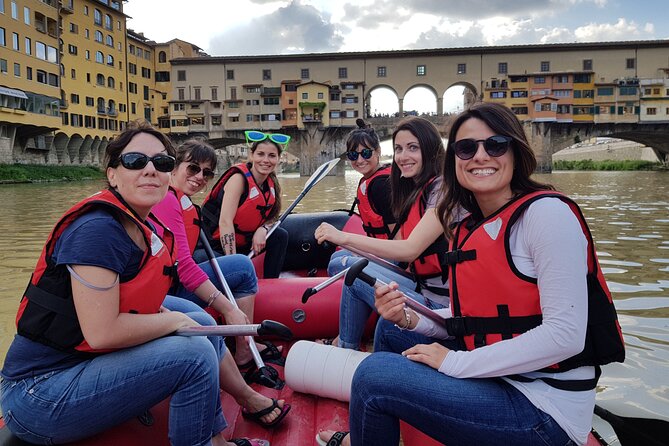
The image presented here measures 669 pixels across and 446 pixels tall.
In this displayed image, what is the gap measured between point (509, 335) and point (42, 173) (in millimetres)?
29997

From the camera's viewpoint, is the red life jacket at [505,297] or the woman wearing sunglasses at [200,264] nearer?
the red life jacket at [505,297]

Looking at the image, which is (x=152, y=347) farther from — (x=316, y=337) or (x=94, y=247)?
(x=316, y=337)

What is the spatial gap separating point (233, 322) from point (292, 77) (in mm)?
38174

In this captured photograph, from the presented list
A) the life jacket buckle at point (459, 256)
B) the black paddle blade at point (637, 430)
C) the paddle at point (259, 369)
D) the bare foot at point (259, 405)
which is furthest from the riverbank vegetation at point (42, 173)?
the black paddle blade at point (637, 430)

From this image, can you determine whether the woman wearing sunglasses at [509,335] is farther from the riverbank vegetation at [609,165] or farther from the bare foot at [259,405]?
the riverbank vegetation at [609,165]

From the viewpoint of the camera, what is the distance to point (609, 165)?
1624 inches

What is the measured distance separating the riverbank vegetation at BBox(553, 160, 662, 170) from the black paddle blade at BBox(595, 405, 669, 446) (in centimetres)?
4239

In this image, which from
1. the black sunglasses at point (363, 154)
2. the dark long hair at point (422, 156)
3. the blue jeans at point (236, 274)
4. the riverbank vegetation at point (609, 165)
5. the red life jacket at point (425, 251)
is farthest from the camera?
the riverbank vegetation at point (609, 165)

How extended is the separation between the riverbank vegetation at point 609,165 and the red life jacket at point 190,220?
140ft

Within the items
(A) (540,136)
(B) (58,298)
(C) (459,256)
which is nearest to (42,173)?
(B) (58,298)

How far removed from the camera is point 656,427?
206 centimetres

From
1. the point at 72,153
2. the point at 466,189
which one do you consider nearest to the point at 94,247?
the point at 466,189

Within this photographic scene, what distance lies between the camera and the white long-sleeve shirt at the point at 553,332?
3.92 feet

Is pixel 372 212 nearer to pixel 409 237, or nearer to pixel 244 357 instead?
pixel 409 237
